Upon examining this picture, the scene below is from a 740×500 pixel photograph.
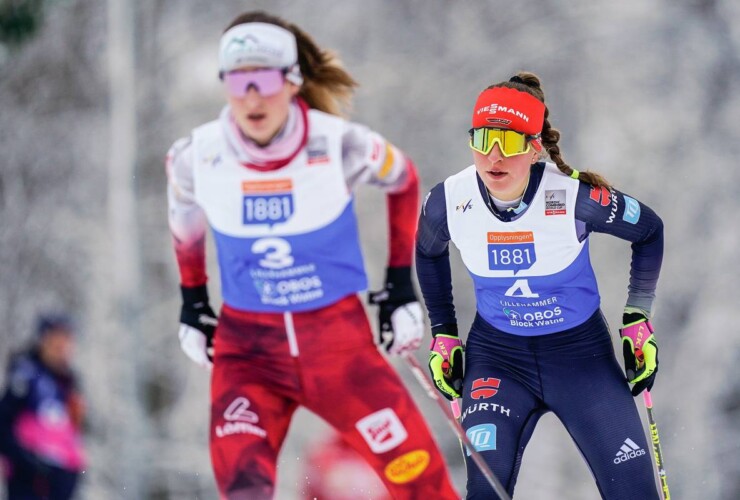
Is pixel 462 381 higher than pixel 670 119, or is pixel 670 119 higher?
pixel 670 119

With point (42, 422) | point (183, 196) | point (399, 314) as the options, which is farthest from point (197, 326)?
point (42, 422)

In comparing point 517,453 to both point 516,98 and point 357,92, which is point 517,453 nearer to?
point 516,98

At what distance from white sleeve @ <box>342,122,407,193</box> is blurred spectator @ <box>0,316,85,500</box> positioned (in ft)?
8.70

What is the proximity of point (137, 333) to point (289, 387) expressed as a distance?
3923 millimetres

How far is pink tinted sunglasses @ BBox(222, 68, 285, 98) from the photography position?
12.6 feet

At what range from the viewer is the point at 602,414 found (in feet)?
12.7

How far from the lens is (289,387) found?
3859 mm

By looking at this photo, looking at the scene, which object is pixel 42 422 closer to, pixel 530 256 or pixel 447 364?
pixel 447 364

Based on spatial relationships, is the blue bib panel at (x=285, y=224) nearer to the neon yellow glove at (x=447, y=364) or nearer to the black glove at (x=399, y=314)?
the black glove at (x=399, y=314)

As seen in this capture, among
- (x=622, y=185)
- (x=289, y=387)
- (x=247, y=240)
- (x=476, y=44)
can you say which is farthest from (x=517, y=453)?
(x=476, y=44)

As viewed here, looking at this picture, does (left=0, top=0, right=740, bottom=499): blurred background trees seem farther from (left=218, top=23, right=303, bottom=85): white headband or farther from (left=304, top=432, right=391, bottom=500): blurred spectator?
(left=218, top=23, right=303, bottom=85): white headband

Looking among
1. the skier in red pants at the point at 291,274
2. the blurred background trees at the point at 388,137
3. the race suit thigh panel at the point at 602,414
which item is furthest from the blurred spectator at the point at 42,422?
the race suit thigh panel at the point at 602,414

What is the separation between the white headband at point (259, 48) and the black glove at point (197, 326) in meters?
0.86

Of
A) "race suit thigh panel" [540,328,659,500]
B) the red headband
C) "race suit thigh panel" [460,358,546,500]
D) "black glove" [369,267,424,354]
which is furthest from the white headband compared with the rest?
"race suit thigh panel" [540,328,659,500]
